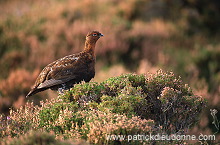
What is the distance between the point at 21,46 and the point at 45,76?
573 cm

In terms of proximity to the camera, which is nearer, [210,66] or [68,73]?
[68,73]

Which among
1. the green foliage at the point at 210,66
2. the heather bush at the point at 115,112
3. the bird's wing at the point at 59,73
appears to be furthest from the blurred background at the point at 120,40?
the heather bush at the point at 115,112

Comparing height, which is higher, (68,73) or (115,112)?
(68,73)

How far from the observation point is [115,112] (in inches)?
174

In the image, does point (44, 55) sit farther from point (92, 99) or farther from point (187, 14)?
point (187, 14)

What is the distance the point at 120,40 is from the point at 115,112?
7577 mm

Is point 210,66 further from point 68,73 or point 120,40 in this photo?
point 68,73

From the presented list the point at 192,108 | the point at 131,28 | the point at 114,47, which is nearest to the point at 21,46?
the point at 114,47

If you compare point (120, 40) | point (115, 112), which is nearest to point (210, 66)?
point (120, 40)

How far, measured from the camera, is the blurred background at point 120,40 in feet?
31.1

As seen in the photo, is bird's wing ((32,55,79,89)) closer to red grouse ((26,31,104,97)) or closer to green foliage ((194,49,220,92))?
red grouse ((26,31,104,97))

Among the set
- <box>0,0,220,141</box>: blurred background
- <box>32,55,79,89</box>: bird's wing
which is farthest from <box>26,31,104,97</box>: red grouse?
<box>0,0,220,141</box>: blurred background

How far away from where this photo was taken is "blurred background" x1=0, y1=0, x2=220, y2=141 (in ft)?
31.1

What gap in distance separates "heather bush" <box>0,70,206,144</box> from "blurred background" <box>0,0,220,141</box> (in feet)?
11.6
